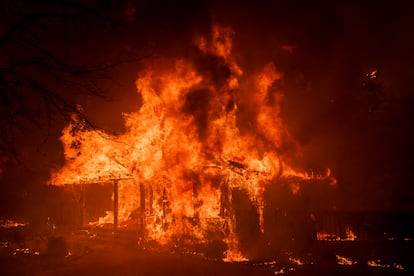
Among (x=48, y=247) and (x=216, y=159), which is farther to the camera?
(x=216, y=159)

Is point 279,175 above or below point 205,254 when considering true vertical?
above

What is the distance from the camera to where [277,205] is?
1445cm

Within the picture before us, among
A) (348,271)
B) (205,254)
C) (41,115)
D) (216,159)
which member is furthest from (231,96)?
(41,115)

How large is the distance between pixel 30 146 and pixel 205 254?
1522cm

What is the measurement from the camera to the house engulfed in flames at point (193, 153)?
554 inches

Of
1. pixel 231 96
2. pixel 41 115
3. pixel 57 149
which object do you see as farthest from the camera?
pixel 57 149

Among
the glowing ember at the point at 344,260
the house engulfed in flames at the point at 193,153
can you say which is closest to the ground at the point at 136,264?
the glowing ember at the point at 344,260

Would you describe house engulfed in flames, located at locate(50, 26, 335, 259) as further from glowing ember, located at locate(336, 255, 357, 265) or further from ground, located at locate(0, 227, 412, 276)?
glowing ember, located at locate(336, 255, 357, 265)

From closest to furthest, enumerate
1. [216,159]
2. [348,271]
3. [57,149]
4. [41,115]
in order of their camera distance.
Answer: [348,271] → [216,159] → [41,115] → [57,149]

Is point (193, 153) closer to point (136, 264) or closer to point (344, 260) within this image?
point (136, 264)

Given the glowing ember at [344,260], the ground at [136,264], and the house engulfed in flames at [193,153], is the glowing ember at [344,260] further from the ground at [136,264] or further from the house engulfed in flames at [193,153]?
the house engulfed in flames at [193,153]

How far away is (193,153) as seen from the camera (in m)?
14.2

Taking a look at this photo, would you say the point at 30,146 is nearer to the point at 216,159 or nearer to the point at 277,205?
the point at 216,159

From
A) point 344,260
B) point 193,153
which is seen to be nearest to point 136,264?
point 193,153
